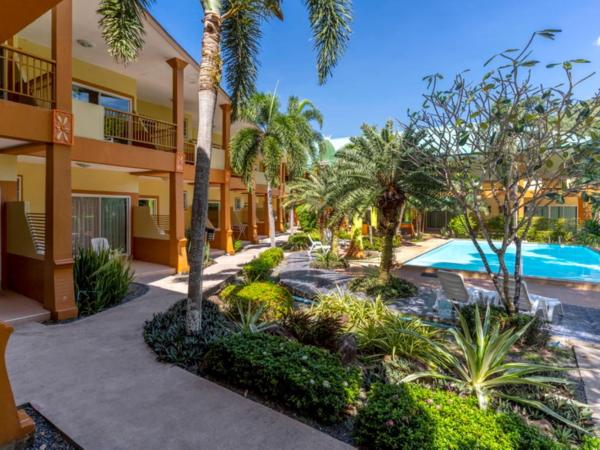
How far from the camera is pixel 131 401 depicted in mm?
4340

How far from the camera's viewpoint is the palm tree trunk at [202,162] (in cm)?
636

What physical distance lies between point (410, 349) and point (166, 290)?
23.6ft

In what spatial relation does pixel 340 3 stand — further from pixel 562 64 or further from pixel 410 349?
pixel 410 349

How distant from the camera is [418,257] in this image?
739 inches

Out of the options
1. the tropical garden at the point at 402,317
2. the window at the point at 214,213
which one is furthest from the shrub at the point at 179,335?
the window at the point at 214,213

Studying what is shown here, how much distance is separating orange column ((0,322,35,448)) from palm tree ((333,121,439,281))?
907 cm

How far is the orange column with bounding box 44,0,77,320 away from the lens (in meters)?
7.69

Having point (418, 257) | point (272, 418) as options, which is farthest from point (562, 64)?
point (418, 257)

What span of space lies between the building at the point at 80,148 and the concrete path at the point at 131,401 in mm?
2413

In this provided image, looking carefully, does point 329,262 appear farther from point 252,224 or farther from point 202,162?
point 202,162

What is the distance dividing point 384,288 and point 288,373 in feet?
23.1

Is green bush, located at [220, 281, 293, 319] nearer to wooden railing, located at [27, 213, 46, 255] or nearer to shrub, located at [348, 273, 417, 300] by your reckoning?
shrub, located at [348, 273, 417, 300]

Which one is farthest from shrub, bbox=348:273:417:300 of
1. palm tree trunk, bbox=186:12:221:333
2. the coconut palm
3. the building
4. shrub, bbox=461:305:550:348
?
the coconut palm

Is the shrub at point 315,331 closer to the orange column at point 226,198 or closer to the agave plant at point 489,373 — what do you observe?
the agave plant at point 489,373
